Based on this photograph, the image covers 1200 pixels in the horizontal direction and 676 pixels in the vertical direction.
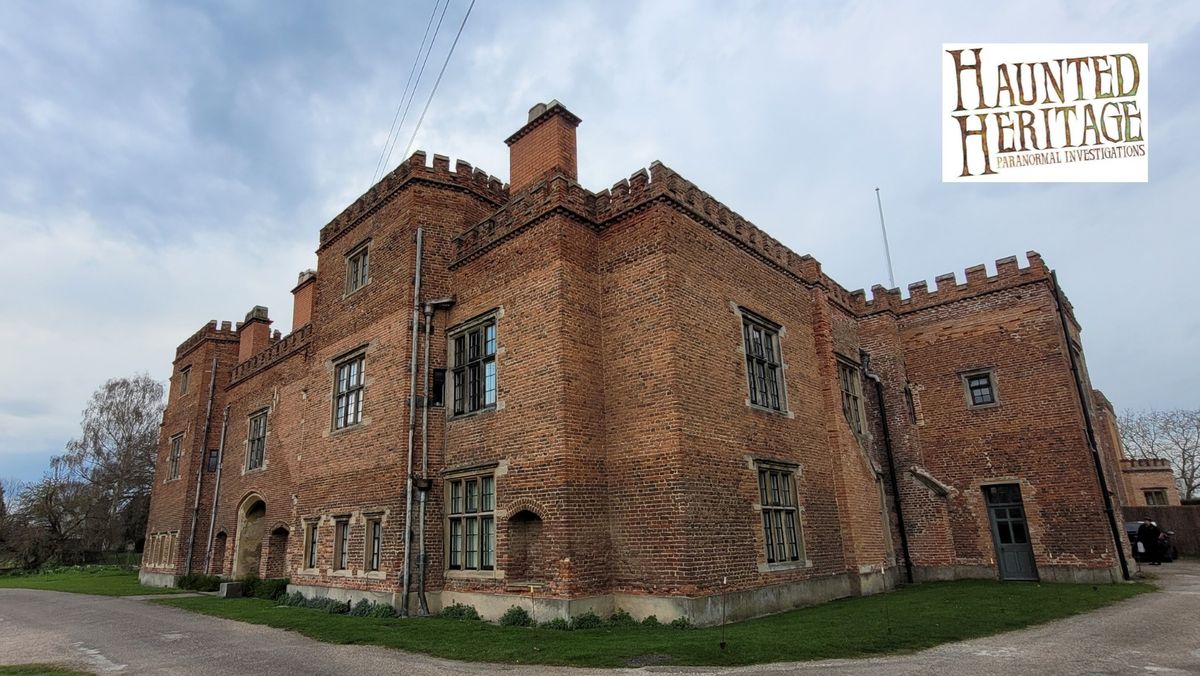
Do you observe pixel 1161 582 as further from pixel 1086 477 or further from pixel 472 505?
pixel 472 505

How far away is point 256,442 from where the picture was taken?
24906mm

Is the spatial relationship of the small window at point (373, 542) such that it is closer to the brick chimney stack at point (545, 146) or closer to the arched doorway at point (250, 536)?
the brick chimney stack at point (545, 146)

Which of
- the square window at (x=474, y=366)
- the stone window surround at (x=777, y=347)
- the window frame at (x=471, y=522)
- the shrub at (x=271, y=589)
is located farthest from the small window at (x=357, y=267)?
the stone window surround at (x=777, y=347)

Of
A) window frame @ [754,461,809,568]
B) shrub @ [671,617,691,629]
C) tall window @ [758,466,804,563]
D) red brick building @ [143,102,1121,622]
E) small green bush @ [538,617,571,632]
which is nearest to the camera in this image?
shrub @ [671,617,691,629]

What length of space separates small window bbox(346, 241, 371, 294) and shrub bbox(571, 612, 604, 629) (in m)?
10.6

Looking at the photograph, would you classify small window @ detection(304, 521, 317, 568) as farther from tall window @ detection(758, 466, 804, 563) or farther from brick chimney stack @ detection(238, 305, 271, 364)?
brick chimney stack @ detection(238, 305, 271, 364)

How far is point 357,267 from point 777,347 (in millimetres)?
11688

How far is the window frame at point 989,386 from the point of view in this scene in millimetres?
19000

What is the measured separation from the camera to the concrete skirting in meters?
26.3

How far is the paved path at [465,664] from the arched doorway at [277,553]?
727 cm

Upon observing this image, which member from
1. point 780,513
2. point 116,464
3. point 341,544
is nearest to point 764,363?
point 780,513

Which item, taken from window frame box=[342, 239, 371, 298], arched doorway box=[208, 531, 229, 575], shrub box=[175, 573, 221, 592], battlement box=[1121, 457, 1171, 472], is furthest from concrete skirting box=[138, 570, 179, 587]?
battlement box=[1121, 457, 1171, 472]

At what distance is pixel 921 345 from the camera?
Result: 20.8 metres

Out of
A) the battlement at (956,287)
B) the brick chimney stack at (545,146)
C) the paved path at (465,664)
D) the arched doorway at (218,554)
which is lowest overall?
the paved path at (465,664)
